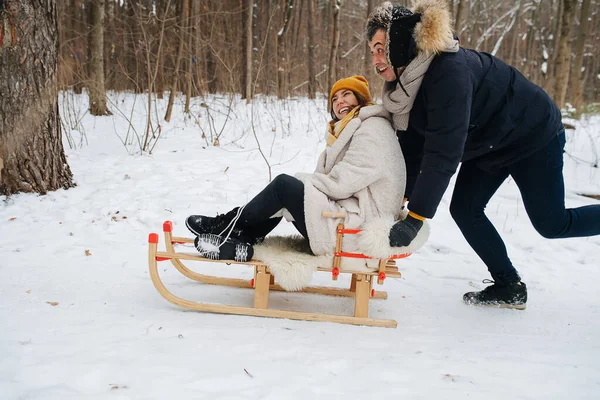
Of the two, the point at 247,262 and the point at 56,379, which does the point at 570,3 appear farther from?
the point at 56,379

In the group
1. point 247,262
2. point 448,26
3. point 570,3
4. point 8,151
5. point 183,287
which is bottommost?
point 183,287

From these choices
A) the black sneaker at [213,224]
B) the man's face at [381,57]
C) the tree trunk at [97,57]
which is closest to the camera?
the man's face at [381,57]

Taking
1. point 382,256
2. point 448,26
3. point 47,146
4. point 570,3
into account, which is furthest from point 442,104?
point 570,3

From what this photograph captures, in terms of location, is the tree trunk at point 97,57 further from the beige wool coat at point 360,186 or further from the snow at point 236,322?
the beige wool coat at point 360,186

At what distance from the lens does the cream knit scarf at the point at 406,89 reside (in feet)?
6.68

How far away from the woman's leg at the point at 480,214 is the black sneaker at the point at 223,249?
127cm

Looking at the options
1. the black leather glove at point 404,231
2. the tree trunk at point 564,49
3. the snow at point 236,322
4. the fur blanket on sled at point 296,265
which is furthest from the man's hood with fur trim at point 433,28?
the tree trunk at point 564,49

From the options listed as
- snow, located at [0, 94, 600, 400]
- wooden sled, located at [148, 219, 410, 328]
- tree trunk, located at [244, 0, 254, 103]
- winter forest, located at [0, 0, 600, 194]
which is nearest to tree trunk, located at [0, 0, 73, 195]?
winter forest, located at [0, 0, 600, 194]

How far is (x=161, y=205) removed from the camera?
13.1 ft

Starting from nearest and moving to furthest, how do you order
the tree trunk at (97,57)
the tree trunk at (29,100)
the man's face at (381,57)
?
the man's face at (381,57) < the tree trunk at (29,100) < the tree trunk at (97,57)

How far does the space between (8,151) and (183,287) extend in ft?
7.11

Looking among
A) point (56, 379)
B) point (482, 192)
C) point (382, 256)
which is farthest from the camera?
point (482, 192)

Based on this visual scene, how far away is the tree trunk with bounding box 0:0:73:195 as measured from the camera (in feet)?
11.5

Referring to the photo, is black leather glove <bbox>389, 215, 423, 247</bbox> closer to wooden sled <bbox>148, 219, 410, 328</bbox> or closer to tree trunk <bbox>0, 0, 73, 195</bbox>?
wooden sled <bbox>148, 219, 410, 328</bbox>
